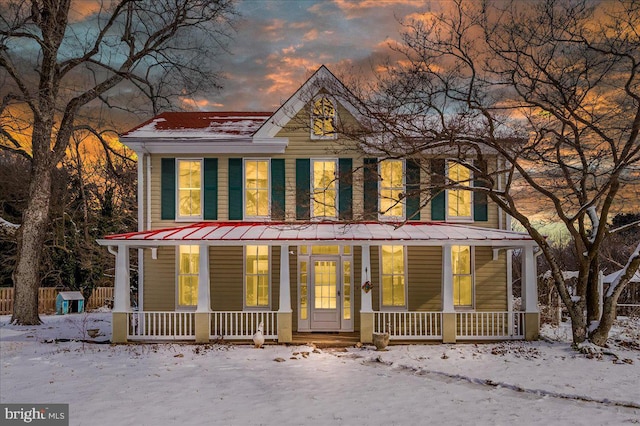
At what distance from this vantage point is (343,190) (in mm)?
15789

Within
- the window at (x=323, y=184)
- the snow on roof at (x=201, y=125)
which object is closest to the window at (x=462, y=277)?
the window at (x=323, y=184)

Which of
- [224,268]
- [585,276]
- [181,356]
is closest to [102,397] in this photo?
[181,356]

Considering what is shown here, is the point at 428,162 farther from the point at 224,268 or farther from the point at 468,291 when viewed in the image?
the point at 224,268

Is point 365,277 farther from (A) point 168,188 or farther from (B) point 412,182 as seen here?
(A) point 168,188

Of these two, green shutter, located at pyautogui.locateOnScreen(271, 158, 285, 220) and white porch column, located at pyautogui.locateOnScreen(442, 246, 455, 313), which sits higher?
green shutter, located at pyautogui.locateOnScreen(271, 158, 285, 220)

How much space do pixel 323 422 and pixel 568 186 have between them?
901 centimetres

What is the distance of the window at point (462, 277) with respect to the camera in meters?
15.3

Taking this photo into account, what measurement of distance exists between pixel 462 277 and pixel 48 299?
59.5 feet

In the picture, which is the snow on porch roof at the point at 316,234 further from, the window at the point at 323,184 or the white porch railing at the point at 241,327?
the white porch railing at the point at 241,327

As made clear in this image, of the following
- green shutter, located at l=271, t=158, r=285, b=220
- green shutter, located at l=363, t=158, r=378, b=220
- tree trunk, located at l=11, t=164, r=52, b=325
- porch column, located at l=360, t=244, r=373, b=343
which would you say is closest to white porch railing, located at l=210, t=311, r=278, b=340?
porch column, located at l=360, t=244, r=373, b=343

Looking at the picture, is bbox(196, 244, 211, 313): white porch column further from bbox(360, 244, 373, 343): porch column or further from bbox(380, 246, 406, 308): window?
bbox(380, 246, 406, 308): window

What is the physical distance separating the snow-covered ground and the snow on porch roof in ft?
8.72

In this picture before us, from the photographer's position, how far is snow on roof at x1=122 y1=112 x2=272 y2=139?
50.8 ft

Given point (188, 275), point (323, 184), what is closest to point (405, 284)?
point (323, 184)
